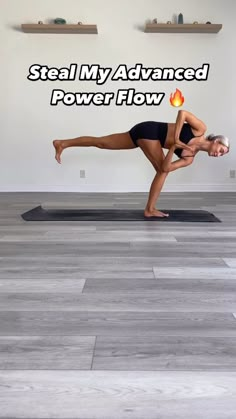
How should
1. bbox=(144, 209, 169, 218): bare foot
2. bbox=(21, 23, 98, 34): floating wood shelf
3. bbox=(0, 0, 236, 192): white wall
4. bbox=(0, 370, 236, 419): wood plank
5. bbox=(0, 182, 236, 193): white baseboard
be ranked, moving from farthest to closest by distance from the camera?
bbox=(0, 182, 236, 193): white baseboard
bbox=(0, 0, 236, 192): white wall
bbox=(21, 23, 98, 34): floating wood shelf
bbox=(144, 209, 169, 218): bare foot
bbox=(0, 370, 236, 419): wood plank

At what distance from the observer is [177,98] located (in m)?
6.49

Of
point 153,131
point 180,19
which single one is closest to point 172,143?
point 153,131

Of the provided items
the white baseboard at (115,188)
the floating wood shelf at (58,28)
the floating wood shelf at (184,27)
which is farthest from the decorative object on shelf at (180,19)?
the white baseboard at (115,188)

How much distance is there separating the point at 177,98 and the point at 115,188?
1.71 m

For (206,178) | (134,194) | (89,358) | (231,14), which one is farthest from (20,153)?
(89,358)

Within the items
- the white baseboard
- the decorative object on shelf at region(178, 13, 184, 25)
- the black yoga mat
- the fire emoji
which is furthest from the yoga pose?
the decorative object on shelf at region(178, 13, 184, 25)

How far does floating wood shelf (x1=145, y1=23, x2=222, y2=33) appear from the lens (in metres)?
6.14

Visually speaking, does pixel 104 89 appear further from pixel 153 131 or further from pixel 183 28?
pixel 153 131

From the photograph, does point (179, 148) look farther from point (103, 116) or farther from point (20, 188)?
point (20, 188)

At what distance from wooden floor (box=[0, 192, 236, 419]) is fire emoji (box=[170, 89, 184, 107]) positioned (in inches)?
153

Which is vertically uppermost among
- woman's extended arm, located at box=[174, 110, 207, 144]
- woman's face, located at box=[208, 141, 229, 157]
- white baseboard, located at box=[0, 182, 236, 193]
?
woman's extended arm, located at box=[174, 110, 207, 144]

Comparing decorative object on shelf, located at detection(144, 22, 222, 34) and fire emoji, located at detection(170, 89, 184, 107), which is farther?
fire emoji, located at detection(170, 89, 184, 107)

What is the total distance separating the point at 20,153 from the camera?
6.57m

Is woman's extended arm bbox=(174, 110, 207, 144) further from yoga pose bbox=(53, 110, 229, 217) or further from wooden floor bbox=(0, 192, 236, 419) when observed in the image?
wooden floor bbox=(0, 192, 236, 419)
